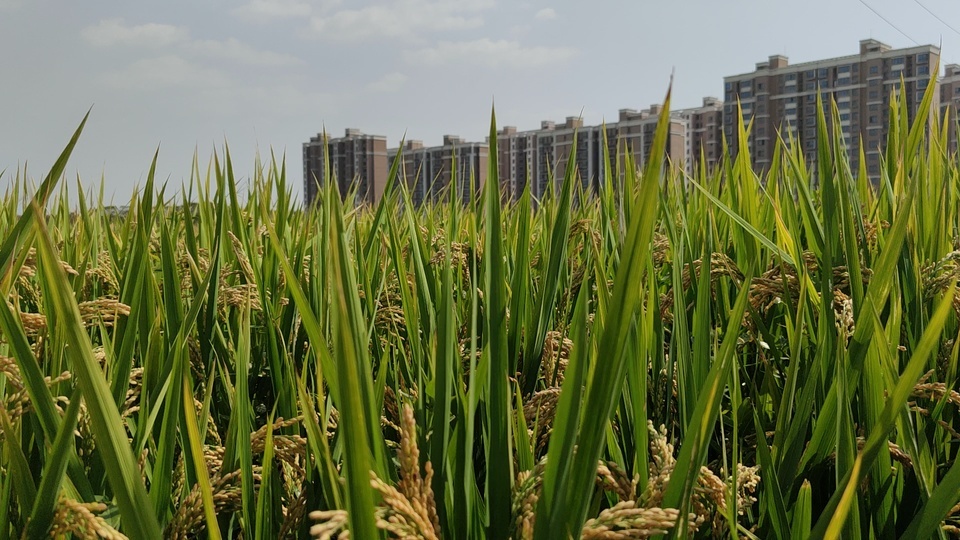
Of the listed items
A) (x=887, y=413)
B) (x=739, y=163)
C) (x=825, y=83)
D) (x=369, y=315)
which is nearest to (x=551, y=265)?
(x=369, y=315)

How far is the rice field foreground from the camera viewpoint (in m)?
0.41

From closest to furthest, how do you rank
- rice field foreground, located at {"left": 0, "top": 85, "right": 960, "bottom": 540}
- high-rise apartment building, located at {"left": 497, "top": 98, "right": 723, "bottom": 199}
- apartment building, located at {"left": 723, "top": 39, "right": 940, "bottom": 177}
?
rice field foreground, located at {"left": 0, "top": 85, "right": 960, "bottom": 540}
apartment building, located at {"left": 723, "top": 39, "right": 940, "bottom": 177}
high-rise apartment building, located at {"left": 497, "top": 98, "right": 723, "bottom": 199}

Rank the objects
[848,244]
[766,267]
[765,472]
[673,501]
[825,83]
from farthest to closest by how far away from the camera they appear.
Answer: [825,83], [766,267], [848,244], [765,472], [673,501]

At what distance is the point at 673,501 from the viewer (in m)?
0.45

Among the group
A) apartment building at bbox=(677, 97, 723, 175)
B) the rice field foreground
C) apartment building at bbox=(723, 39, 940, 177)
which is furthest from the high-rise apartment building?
the rice field foreground

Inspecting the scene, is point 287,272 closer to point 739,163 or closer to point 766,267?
point 766,267

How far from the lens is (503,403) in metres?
0.53

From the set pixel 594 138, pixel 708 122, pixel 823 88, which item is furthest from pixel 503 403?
pixel 823 88

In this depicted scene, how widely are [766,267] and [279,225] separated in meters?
0.88

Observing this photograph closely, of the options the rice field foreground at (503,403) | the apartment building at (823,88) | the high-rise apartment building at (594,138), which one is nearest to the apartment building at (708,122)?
the high-rise apartment building at (594,138)

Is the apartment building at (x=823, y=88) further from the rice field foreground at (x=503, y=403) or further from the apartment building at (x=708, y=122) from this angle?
the rice field foreground at (x=503, y=403)

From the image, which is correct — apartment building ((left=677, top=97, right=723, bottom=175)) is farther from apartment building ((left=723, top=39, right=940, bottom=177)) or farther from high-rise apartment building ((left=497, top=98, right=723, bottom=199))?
apartment building ((left=723, top=39, right=940, bottom=177))

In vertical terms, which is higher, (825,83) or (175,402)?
(825,83)

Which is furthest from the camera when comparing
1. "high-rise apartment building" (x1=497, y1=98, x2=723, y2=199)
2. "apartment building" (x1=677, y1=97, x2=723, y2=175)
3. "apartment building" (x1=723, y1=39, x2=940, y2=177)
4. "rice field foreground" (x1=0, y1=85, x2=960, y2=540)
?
"apartment building" (x1=677, y1=97, x2=723, y2=175)
